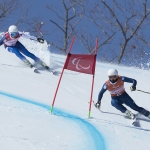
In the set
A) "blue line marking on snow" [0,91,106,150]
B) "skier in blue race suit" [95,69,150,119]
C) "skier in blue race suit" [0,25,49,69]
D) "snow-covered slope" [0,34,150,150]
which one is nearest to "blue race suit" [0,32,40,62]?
"skier in blue race suit" [0,25,49,69]

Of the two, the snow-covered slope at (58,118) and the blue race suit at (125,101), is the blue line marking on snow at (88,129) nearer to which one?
the snow-covered slope at (58,118)

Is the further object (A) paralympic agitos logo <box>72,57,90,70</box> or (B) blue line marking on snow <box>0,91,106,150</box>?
(A) paralympic agitos logo <box>72,57,90,70</box>

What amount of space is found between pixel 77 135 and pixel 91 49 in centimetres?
2157

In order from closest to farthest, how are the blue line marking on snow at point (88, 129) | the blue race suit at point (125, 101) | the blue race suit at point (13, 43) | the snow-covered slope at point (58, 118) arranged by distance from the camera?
1. the snow-covered slope at point (58, 118)
2. the blue line marking on snow at point (88, 129)
3. the blue race suit at point (125, 101)
4. the blue race suit at point (13, 43)

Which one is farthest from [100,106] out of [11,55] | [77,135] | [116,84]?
[11,55]

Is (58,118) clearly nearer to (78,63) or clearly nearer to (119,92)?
(78,63)

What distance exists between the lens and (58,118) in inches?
263

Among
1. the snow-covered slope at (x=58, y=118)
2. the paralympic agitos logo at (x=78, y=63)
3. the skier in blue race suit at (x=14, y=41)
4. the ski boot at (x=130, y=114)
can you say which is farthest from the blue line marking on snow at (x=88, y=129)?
the skier in blue race suit at (x=14, y=41)

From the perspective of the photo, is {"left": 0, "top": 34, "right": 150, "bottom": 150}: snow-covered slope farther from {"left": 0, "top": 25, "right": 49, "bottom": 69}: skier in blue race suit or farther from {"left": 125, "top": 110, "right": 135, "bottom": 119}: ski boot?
{"left": 0, "top": 25, "right": 49, "bottom": 69}: skier in blue race suit

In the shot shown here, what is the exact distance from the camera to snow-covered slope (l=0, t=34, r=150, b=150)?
5.43 meters

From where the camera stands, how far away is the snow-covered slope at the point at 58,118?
5.43m

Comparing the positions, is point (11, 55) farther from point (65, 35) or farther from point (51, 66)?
point (65, 35)

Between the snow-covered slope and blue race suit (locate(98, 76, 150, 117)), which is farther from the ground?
blue race suit (locate(98, 76, 150, 117))

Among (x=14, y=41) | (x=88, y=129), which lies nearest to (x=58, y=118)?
(x=88, y=129)
